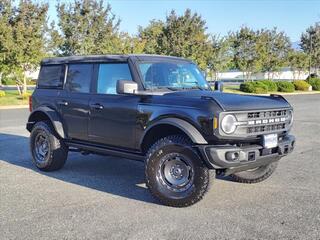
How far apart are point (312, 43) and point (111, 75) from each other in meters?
49.3

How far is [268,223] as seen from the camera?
457 cm

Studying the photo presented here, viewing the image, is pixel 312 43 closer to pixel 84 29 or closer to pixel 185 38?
pixel 185 38

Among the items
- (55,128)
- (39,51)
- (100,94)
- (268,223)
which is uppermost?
(39,51)

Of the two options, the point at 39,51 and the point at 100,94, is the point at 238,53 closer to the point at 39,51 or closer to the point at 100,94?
the point at 39,51

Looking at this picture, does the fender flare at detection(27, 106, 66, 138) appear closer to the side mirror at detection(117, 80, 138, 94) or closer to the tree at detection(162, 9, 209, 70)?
the side mirror at detection(117, 80, 138, 94)

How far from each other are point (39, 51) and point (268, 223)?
73.2 feet

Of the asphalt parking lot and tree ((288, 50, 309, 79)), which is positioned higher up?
tree ((288, 50, 309, 79))

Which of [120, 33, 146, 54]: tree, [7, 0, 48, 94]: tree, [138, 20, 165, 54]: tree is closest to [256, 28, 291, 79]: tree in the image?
[138, 20, 165, 54]: tree

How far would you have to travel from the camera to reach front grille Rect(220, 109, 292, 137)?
5047mm

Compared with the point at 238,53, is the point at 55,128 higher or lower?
lower

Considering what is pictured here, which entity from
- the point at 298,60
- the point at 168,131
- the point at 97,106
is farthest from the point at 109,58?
the point at 298,60

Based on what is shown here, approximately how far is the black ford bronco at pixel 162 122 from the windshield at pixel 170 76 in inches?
0.6

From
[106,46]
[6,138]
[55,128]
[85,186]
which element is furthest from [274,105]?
[106,46]

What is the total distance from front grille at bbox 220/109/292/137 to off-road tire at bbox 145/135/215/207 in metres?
0.51
